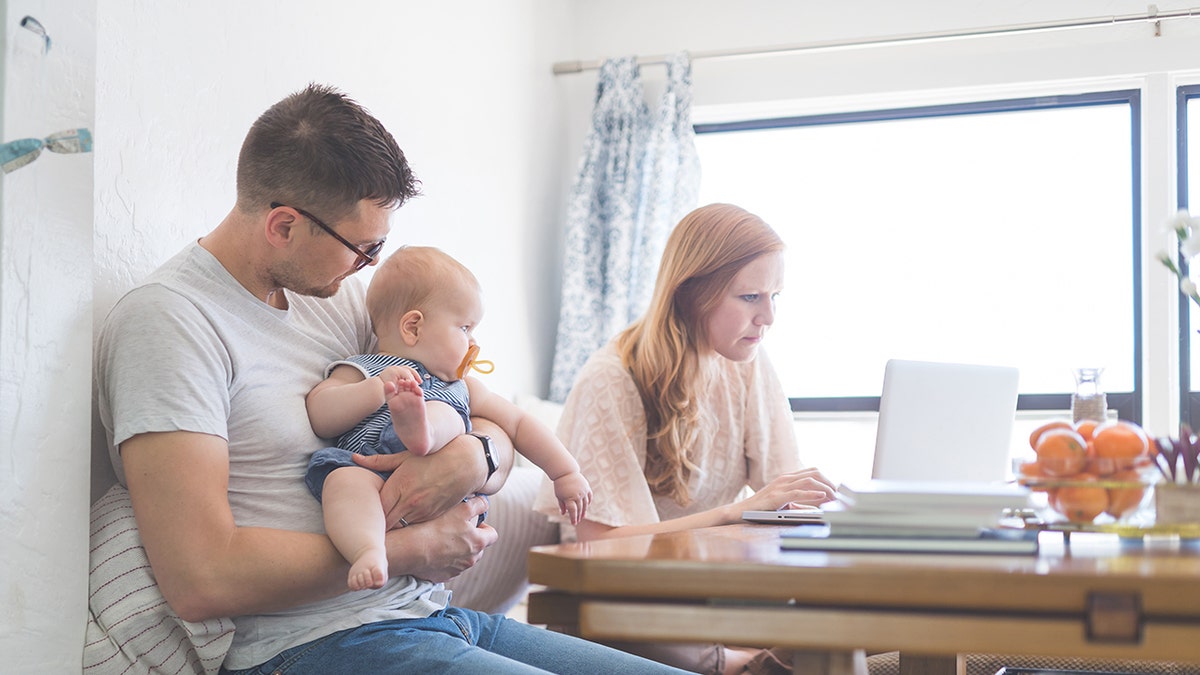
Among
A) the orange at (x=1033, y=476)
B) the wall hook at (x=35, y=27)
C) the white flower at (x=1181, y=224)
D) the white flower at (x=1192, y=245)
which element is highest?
the wall hook at (x=35, y=27)

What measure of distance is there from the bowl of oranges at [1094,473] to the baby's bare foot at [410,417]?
0.77 metres

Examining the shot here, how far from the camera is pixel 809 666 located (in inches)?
39.9

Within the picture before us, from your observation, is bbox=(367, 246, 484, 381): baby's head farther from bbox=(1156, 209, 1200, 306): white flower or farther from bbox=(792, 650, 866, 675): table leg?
bbox=(1156, 209, 1200, 306): white flower

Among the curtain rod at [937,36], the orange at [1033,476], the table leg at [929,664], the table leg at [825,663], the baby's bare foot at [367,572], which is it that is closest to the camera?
the table leg at [825,663]

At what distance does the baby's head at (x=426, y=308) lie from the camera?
170 cm

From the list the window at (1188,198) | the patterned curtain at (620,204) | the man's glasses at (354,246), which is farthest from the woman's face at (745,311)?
the window at (1188,198)

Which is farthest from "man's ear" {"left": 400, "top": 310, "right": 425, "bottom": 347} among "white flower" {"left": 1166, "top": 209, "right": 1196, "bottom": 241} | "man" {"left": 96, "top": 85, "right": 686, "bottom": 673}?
"white flower" {"left": 1166, "top": 209, "right": 1196, "bottom": 241}

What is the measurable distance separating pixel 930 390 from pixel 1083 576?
1007 millimetres

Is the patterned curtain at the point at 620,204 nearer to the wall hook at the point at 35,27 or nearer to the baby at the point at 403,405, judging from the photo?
the baby at the point at 403,405

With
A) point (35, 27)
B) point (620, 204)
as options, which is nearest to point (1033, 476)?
point (35, 27)

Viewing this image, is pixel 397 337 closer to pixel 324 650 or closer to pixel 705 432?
pixel 324 650

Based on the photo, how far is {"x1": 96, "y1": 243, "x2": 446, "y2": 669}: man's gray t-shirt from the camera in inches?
54.1

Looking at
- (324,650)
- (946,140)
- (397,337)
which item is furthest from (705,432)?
(946,140)

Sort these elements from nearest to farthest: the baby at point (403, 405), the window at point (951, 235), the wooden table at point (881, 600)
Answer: the wooden table at point (881, 600)
the baby at point (403, 405)
the window at point (951, 235)
